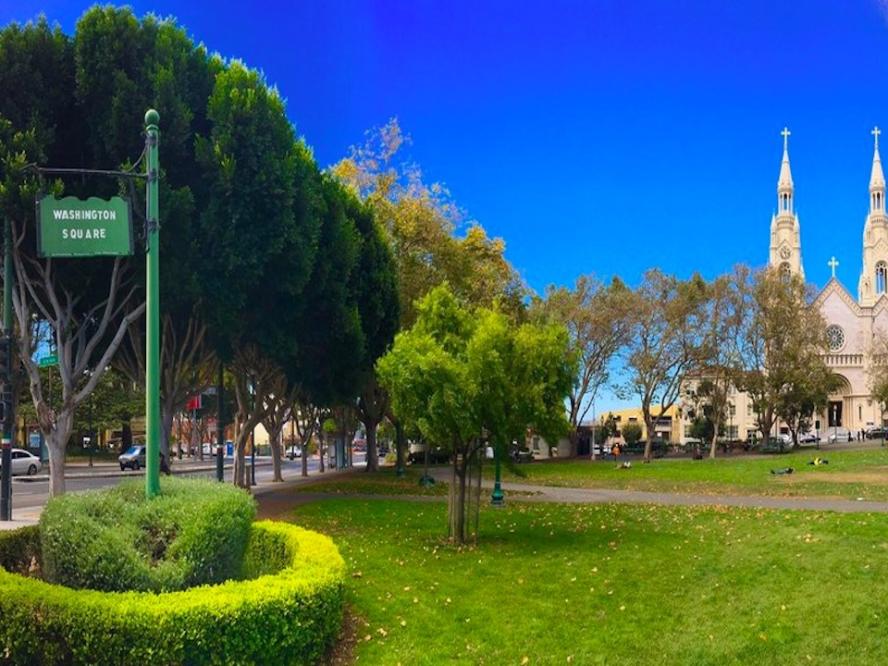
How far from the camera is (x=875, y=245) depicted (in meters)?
102

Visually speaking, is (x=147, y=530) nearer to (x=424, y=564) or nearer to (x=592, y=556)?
(x=424, y=564)

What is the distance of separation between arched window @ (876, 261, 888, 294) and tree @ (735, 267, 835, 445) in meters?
46.4

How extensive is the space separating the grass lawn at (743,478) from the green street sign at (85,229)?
15.0 metres

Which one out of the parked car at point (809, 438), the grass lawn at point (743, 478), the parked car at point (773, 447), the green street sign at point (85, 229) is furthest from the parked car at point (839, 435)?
the green street sign at point (85, 229)

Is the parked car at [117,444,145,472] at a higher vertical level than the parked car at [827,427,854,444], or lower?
higher

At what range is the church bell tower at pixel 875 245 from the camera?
9944 cm

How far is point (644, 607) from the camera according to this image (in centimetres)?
1021

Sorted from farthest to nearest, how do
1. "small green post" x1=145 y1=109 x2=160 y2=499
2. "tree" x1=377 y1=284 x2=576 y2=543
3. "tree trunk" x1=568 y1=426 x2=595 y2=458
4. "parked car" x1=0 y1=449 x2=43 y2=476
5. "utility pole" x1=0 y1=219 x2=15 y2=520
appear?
"tree trunk" x1=568 y1=426 x2=595 y2=458 → "parked car" x1=0 y1=449 x2=43 y2=476 → "utility pole" x1=0 y1=219 x2=15 y2=520 → "tree" x1=377 y1=284 x2=576 y2=543 → "small green post" x1=145 y1=109 x2=160 y2=499

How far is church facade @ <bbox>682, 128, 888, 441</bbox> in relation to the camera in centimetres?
9200

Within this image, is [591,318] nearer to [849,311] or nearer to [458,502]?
[458,502]

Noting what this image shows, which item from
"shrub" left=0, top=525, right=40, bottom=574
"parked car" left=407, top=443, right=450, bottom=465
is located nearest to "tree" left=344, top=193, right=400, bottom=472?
"shrub" left=0, top=525, right=40, bottom=574

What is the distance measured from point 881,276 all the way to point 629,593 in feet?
338

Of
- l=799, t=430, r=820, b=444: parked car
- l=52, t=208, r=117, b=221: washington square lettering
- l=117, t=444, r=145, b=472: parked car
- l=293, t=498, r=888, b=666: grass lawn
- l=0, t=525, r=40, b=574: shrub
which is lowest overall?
l=799, t=430, r=820, b=444: parked car

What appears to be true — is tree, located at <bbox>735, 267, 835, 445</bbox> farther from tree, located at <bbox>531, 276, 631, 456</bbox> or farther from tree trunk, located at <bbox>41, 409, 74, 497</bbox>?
tree trunk, located at <bbox>41, 409, 74, 497</bbox>
